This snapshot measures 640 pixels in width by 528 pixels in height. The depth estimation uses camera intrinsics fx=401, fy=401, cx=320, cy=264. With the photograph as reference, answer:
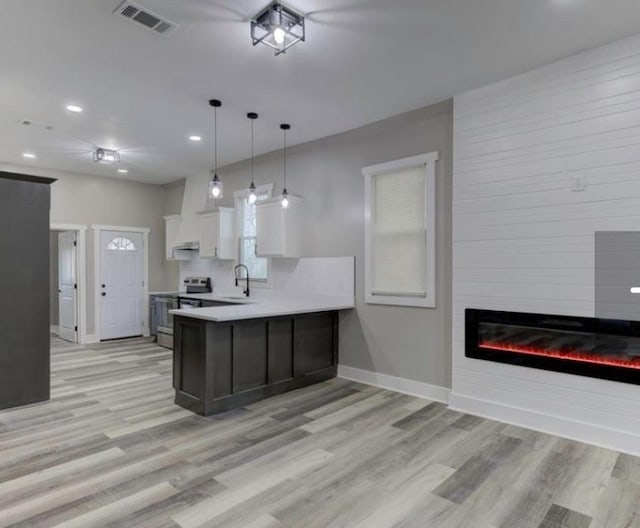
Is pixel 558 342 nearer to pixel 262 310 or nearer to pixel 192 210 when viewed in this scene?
pixel 262 310

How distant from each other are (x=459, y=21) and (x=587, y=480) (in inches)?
125

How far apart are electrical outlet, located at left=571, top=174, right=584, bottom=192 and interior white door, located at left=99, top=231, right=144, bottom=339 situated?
743 centimetres

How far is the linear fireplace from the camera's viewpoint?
306 centimetres

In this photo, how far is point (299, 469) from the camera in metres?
2.75

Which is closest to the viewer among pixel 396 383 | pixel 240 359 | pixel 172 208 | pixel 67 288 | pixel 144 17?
pixel 144 17

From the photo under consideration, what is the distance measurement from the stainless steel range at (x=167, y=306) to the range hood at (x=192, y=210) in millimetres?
662

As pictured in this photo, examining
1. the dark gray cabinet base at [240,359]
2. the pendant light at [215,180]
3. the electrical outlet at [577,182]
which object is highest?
the pendant light at [215,180]

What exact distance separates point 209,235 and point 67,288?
3217mm

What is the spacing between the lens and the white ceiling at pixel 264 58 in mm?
2658

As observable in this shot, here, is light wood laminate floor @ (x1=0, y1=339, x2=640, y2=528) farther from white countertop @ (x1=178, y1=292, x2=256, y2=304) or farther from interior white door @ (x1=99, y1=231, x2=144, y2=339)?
interior white door @ (x1=99, y1=231, x2=144, y2=339)

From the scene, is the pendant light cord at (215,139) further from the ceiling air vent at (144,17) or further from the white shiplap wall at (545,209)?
the white shiplap wall at (545,209)

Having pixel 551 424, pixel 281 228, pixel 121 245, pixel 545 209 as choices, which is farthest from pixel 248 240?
pixel 551 424

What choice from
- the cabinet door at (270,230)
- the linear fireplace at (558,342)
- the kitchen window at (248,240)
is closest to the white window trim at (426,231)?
the linear fireplace at (558,342)

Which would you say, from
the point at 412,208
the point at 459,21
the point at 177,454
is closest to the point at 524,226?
the point at 412,208
